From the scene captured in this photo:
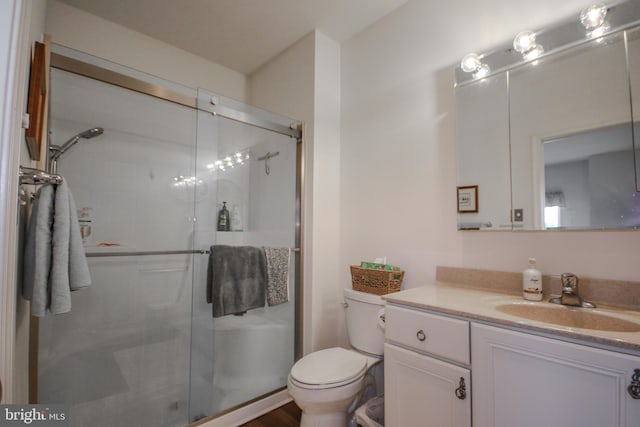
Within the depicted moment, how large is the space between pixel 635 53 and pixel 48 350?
3010mm

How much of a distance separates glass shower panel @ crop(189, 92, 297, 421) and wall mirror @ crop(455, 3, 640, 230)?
3.91 feet


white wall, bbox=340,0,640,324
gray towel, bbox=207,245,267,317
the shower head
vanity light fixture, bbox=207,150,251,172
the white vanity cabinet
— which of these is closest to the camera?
the white vanity cabinet

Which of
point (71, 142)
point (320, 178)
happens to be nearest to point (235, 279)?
point (320, 178)

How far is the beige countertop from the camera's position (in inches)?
31.9

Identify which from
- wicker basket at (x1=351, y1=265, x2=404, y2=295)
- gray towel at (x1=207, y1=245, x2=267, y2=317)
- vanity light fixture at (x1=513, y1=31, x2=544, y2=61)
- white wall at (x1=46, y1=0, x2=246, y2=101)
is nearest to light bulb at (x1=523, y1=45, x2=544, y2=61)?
vanity light fixture at (x1=513, y1=31, x2=544, y2=61)

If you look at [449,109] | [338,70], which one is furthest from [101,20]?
[449,109]

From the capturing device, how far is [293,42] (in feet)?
7.58

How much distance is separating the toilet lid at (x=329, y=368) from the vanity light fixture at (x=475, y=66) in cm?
164

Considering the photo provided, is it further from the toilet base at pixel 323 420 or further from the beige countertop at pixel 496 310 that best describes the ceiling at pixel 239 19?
the toilet base at pixel 323 420

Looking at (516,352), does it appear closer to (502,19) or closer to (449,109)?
(449,109)

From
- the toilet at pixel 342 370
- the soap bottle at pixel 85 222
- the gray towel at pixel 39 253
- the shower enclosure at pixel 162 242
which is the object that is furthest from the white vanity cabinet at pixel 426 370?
the soap bottle at pixel 85 222

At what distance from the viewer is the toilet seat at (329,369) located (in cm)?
139

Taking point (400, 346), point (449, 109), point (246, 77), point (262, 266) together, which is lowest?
point (400, 346)

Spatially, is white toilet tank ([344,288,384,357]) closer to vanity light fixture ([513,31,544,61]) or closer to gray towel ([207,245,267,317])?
gray towel ([207,245,267,317])
